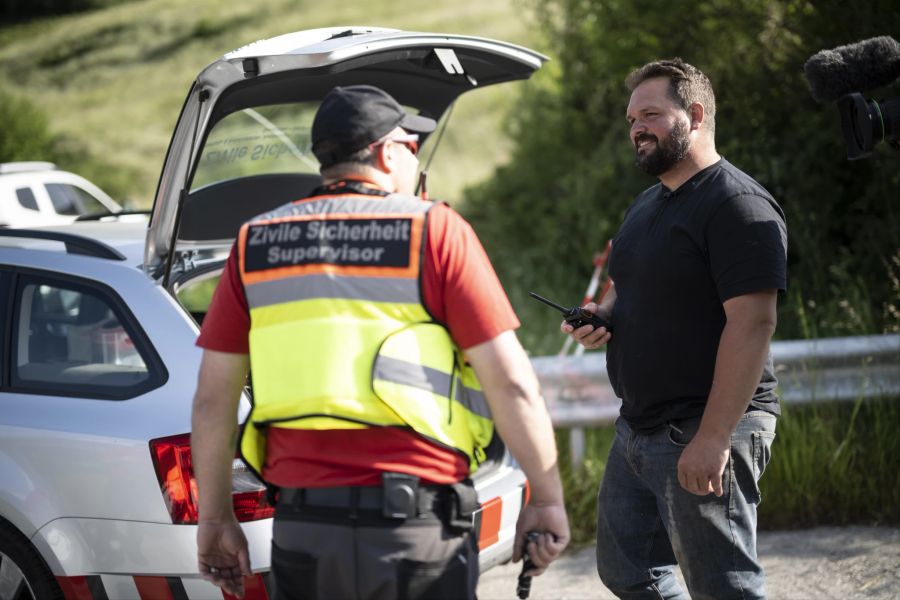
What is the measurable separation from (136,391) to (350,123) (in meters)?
1.40

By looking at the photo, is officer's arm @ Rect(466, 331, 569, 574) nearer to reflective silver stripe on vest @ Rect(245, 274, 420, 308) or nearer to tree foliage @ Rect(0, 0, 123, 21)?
reflective silver stripe on vest @ Rect(245, 274, 420, 308)

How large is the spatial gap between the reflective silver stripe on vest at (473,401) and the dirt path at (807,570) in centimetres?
227

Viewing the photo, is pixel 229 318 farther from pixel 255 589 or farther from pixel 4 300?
pixel 4 300

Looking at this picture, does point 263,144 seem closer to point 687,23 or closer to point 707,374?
point 707,374

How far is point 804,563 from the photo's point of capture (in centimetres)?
441

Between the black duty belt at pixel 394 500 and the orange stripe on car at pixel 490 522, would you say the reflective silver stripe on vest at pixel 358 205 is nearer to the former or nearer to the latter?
the black duty belt at pixel 394 500

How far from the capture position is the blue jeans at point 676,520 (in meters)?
2.72

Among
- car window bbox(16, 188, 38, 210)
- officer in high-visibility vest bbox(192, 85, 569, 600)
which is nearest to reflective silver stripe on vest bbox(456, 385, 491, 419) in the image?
officer in high-visibility vest bbox(192, 85, 569, 600)

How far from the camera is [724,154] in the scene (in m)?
7.41

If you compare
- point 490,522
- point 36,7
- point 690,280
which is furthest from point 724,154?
point 36,7

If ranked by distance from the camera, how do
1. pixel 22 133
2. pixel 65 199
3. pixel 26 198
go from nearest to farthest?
pixel 26 198
pixel 65 199
pixel 22 133

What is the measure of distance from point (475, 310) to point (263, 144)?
232 centimetres

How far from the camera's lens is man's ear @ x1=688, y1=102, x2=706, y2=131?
9.53 feet

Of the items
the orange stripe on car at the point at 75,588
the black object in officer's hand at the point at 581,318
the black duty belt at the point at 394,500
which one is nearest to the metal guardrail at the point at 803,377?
the black object in officer's hand at the point at 581,318
